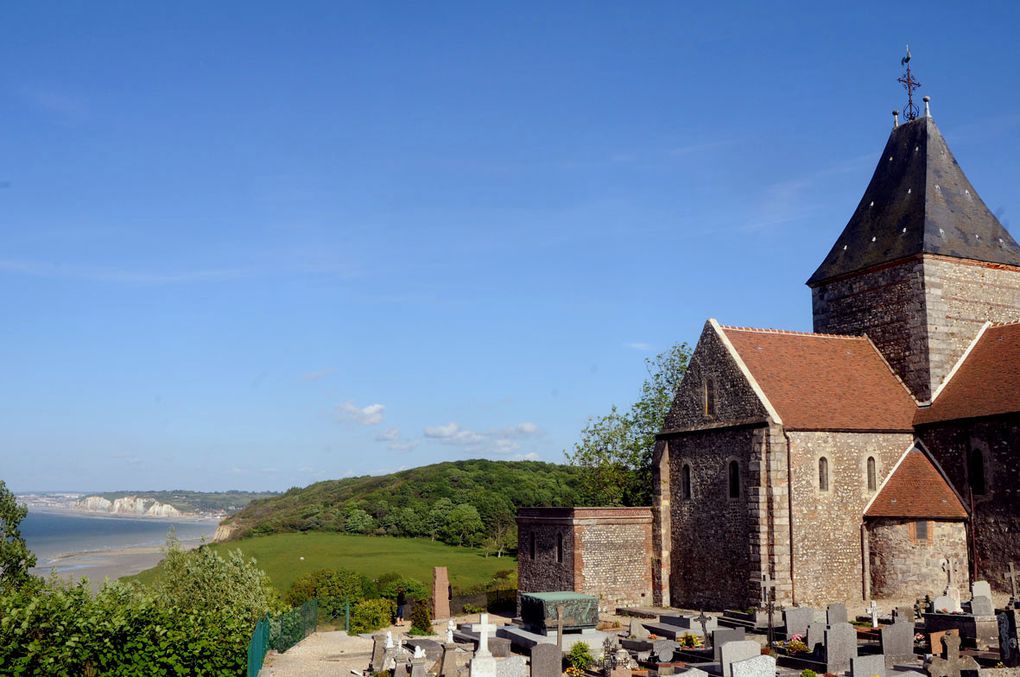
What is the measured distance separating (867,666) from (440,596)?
66.1 ft

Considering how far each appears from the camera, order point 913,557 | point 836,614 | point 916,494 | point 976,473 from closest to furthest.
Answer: point 836,614, point 913,557, point 976,473, point 916,494

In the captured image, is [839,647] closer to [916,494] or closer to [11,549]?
[916,494]

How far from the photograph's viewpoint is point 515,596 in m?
39.7

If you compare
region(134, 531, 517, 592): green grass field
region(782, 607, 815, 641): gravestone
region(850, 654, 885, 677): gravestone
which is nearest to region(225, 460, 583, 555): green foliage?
region(134, 531, 517, 592): green grass field

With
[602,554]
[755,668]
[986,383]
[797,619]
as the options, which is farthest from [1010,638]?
[602,554]

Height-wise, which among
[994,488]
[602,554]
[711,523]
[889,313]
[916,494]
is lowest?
[602,554]

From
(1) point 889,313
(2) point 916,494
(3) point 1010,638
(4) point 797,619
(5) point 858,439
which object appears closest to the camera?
(3) point 1010,638

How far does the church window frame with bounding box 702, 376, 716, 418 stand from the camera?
32.4 metres

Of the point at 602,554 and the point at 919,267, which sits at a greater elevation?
the point at 919,267

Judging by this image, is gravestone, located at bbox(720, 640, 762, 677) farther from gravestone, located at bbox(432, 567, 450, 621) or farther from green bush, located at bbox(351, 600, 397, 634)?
gravestone, located at bbox(432, 567, 450, 621)

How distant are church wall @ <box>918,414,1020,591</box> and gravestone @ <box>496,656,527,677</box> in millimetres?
15976

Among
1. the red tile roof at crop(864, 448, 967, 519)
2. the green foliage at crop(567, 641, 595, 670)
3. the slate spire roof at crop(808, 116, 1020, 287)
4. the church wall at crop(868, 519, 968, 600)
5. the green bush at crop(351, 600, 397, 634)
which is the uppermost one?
the slate spire roof at crop(808, 116, 1020, 287)

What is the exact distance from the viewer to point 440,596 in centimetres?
3662

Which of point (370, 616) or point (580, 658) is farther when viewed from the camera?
point (370, 616)
